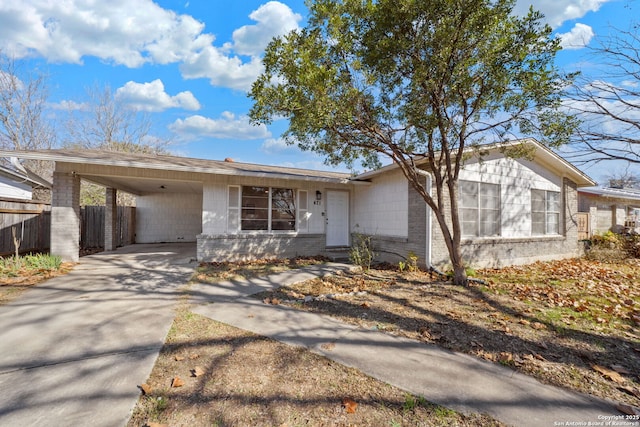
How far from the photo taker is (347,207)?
11703mm

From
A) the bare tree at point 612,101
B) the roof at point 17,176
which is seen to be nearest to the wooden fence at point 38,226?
the roof at point 17,176

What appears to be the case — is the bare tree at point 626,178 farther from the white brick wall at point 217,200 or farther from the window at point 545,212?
the white brick wall at point 217,200

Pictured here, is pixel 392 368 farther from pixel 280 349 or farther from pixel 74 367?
pixel 74 367

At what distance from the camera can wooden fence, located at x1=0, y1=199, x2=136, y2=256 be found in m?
8.56

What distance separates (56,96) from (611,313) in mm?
28241

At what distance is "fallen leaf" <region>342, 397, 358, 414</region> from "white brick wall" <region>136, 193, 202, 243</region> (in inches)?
601

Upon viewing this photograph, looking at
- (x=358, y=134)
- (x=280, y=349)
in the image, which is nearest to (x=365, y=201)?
(x=358, y=134)

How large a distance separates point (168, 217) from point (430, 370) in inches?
632

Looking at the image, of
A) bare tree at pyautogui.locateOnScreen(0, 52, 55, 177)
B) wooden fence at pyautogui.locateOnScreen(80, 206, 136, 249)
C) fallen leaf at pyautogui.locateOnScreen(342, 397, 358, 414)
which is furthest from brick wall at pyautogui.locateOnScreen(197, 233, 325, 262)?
bare tree at pyautogui.locateOnScreen(0, 52, 55, 177)

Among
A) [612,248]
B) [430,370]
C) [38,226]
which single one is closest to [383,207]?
[430,370]

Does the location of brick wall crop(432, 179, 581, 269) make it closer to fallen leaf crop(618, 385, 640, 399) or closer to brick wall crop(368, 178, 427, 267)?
brick wall crop(368, 178, 427, 267)

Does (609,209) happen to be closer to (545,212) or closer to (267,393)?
(545,212)

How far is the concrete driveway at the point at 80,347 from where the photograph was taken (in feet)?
7.60

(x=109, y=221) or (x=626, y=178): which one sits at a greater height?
(x=626, y=178)
